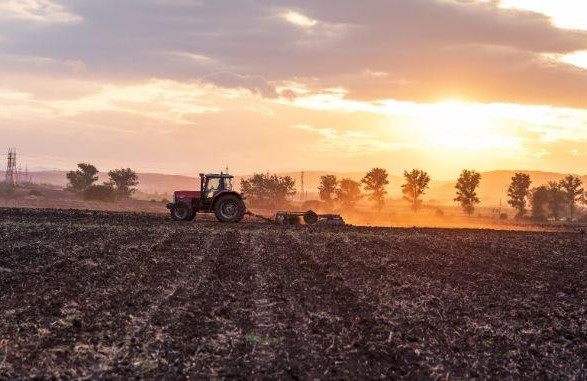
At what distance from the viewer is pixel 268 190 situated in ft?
310

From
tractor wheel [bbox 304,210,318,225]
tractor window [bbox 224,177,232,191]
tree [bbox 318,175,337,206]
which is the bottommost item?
tractor wheel [bbox 304,210,318,225]

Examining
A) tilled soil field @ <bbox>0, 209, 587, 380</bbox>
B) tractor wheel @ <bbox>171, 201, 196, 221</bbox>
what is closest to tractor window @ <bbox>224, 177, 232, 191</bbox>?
tractor wheel @ <bbox>171, 201, 196, 221</bbox>

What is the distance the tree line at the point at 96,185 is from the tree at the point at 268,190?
65.0ft

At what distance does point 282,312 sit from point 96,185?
71.9 metres

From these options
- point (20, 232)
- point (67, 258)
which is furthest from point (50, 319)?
point (20, 232)

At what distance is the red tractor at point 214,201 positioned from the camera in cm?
3006

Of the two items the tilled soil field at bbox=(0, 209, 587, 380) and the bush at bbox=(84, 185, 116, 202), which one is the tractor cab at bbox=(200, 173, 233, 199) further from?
the bush at bbox=(84, 185, 116, 202)

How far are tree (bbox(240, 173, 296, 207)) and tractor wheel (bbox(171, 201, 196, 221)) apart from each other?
206ft

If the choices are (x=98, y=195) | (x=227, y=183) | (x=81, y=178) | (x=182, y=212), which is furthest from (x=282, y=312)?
(x=81, y=178)

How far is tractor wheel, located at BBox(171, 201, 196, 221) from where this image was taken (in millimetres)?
30859

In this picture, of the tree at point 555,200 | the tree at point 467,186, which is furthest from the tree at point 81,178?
the tree at point 555,200

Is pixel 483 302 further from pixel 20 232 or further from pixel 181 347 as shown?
pixel 20 232

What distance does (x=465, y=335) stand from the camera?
9.59m

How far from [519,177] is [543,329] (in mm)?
84391
